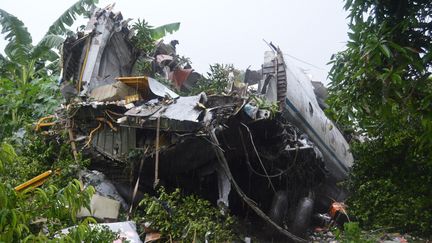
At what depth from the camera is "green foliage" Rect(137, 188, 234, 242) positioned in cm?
573

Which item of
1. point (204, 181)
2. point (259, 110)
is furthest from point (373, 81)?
point (204, 181)

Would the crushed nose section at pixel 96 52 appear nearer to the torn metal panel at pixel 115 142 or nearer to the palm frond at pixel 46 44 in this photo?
the palm frond at pixel 46 44

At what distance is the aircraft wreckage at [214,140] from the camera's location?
6508 millimetres

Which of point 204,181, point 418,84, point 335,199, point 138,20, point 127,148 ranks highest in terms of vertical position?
point 138,20

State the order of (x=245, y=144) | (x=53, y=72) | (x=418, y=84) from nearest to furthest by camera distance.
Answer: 1. (x=418, y=84)
2. (x=245, y=144)
3. (x=53, y=72)

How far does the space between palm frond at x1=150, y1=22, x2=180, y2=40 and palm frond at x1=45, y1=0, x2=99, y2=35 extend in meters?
1.82

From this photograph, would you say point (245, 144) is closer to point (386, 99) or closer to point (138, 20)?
point (386, 99)

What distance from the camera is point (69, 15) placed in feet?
38.2

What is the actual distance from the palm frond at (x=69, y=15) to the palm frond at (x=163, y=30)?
182 centimetres

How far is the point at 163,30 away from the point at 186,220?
23.4 ft

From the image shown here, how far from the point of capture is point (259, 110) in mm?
6668

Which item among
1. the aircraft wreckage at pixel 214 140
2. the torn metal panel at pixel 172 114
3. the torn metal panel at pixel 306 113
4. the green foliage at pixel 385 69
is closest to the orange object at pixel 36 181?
the aircraft wreckage at pixel 214 140

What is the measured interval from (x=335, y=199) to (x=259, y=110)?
4.24 meters

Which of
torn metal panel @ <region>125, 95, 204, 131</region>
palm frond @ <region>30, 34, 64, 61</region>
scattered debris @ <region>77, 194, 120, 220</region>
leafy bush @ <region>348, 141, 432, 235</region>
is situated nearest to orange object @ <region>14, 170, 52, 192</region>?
scattered debris @ <region>77, 194, 120, 220</region>
